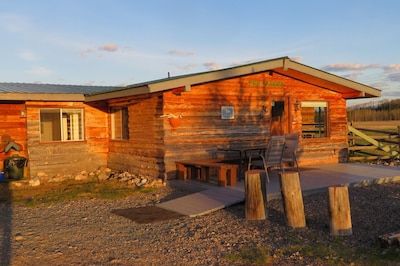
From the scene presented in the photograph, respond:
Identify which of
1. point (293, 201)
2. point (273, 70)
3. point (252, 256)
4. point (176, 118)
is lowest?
point (252, 256)

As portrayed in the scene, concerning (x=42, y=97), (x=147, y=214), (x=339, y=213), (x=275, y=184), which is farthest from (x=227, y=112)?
(x=339, y=213)

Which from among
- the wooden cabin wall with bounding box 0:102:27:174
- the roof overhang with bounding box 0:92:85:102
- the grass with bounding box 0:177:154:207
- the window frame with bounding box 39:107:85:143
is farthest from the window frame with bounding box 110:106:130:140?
the wooden cabin wall with bounding box 0:102:27:174

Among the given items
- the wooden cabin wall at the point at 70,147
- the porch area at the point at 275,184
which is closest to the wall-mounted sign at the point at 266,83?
the porch area at the point at 275,184

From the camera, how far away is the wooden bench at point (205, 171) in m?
9.63

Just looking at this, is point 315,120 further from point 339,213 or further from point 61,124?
point 339,213

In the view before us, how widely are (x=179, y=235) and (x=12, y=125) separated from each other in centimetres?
895

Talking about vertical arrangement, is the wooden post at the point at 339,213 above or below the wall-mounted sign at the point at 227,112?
below

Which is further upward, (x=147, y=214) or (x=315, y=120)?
(x=315, y=120)

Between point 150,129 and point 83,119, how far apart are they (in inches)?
131

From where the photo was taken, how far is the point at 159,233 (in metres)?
6.57

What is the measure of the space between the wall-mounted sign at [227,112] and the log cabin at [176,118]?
0.03 meters

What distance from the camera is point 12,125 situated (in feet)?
43.7

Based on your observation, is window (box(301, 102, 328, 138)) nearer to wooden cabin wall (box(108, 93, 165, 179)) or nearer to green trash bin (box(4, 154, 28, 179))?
wooden cabin wall (box(108, 93, 165, 179))

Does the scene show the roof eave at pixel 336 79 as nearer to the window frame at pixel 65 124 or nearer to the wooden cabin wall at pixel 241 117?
the wooden cabin wall at pixel 241 117
